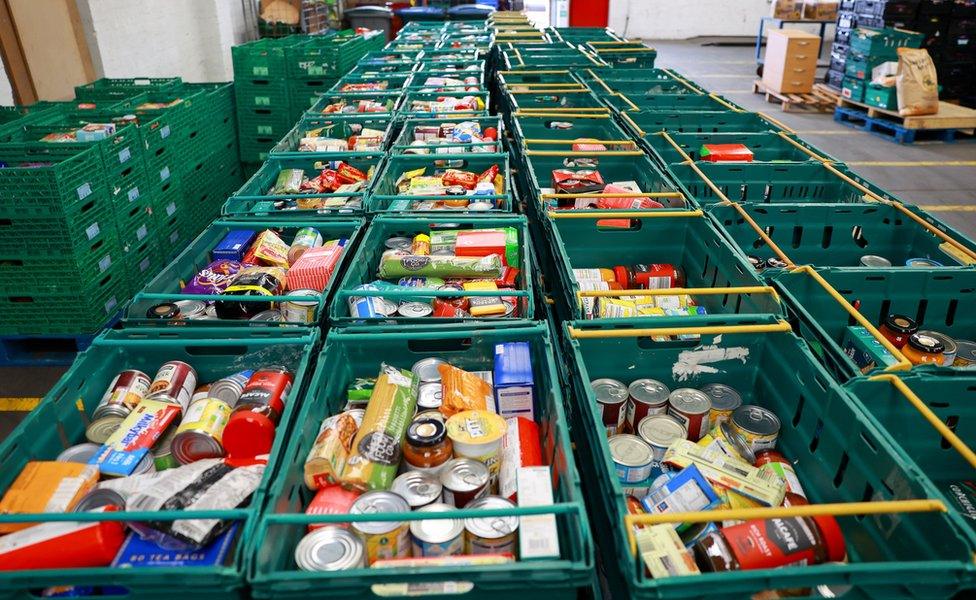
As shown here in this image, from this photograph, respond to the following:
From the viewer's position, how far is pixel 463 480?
6.34 ft

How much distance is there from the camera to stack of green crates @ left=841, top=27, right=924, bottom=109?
9469 mm

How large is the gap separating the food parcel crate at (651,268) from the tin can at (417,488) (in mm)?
1010

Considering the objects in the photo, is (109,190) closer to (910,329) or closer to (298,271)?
(298,271)

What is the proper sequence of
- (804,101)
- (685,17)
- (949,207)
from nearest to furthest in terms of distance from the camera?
(949,207), (804,101), (685,17)

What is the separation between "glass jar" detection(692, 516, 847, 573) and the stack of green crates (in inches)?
397

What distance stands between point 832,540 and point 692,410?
0.74 meters

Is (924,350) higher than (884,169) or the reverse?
higher

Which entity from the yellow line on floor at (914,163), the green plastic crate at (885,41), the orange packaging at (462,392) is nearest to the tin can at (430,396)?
the orange packaging at (462,392)

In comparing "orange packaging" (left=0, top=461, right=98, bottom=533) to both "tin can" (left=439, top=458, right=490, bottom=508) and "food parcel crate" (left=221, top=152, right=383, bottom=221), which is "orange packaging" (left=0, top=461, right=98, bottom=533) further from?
"food parcel crate" (left=221, top=152, right=383, bottom=221)

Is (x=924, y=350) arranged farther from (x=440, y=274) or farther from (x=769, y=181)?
(x=440, y=274)

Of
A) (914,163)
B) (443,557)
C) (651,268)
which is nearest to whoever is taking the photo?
(443,557)

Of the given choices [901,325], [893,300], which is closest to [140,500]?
[901,325]

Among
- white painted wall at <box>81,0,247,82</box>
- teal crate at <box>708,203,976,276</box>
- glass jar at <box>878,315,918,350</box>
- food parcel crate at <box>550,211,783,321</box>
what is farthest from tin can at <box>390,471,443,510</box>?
white painted wall at <box>81,0,247,82</box>

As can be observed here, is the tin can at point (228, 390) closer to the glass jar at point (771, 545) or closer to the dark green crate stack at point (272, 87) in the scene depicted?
the glass jar at point (771, 545)
